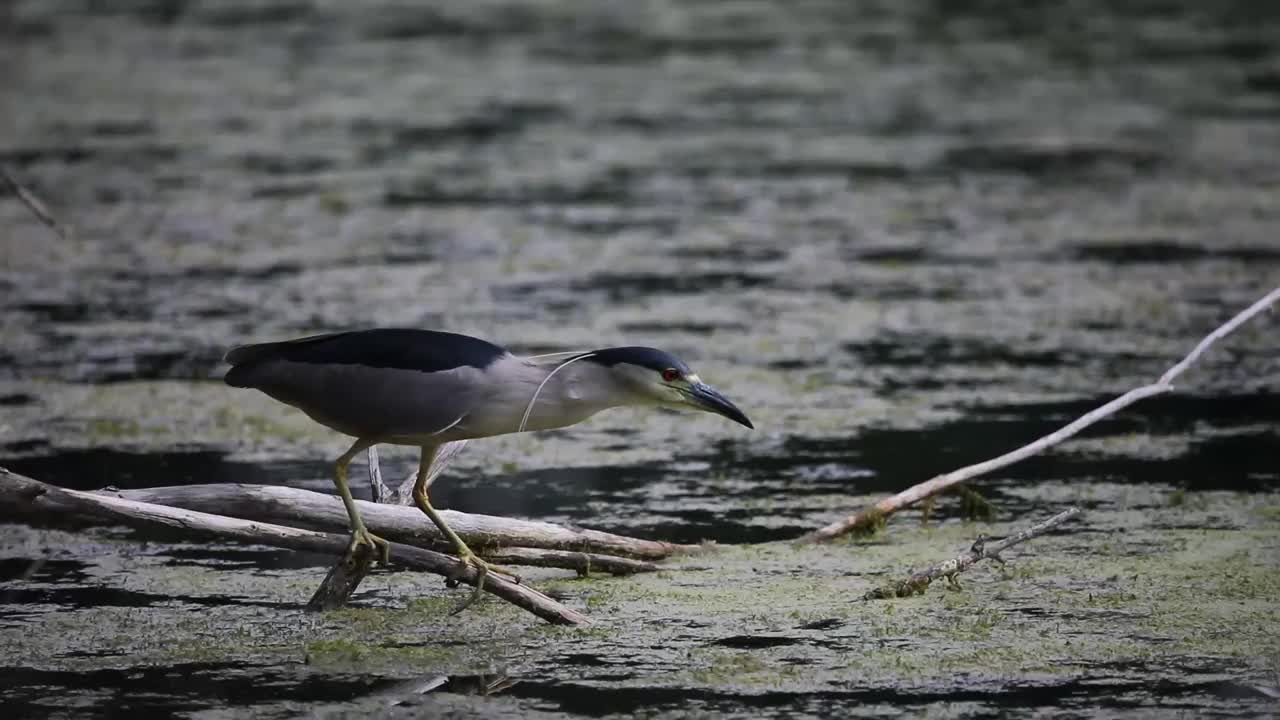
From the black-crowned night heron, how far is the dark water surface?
0.47 metres

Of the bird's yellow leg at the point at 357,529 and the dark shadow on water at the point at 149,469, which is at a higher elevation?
the bird's yellow leg at the point at 357,529

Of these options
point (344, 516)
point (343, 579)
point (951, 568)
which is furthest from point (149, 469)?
point (951, 568)

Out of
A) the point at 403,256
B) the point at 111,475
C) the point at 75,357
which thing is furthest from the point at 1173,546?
the point at 403,256

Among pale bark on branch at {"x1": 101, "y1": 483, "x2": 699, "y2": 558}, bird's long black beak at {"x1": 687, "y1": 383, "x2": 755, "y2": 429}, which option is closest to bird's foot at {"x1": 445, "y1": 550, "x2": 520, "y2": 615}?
pale bark on branch at {"x1": 101, "y1": 483, "x2": 699, "y2": 558}

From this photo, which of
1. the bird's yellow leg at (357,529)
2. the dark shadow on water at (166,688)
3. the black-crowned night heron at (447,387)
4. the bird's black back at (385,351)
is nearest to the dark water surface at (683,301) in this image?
the dark shadow on water at (166,688)

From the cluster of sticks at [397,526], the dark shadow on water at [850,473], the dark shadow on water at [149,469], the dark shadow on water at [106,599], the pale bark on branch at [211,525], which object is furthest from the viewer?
the dark shadow on water at [149,469]

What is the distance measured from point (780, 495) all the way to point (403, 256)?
4.12m

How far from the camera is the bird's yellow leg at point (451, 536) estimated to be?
4.44 meters

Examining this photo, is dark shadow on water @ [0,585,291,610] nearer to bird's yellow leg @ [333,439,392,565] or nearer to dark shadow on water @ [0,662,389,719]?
bird's yellow leg @ [333,439,392,565]

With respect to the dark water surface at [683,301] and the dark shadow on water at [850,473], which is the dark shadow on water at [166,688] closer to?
the dark water surface at [683,301]

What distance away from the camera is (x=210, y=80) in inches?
610

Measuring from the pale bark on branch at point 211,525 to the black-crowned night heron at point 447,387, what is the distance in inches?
1.8

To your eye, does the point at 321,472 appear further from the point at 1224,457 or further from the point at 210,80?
the point at 210,80

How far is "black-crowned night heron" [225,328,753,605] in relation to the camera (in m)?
4.31
